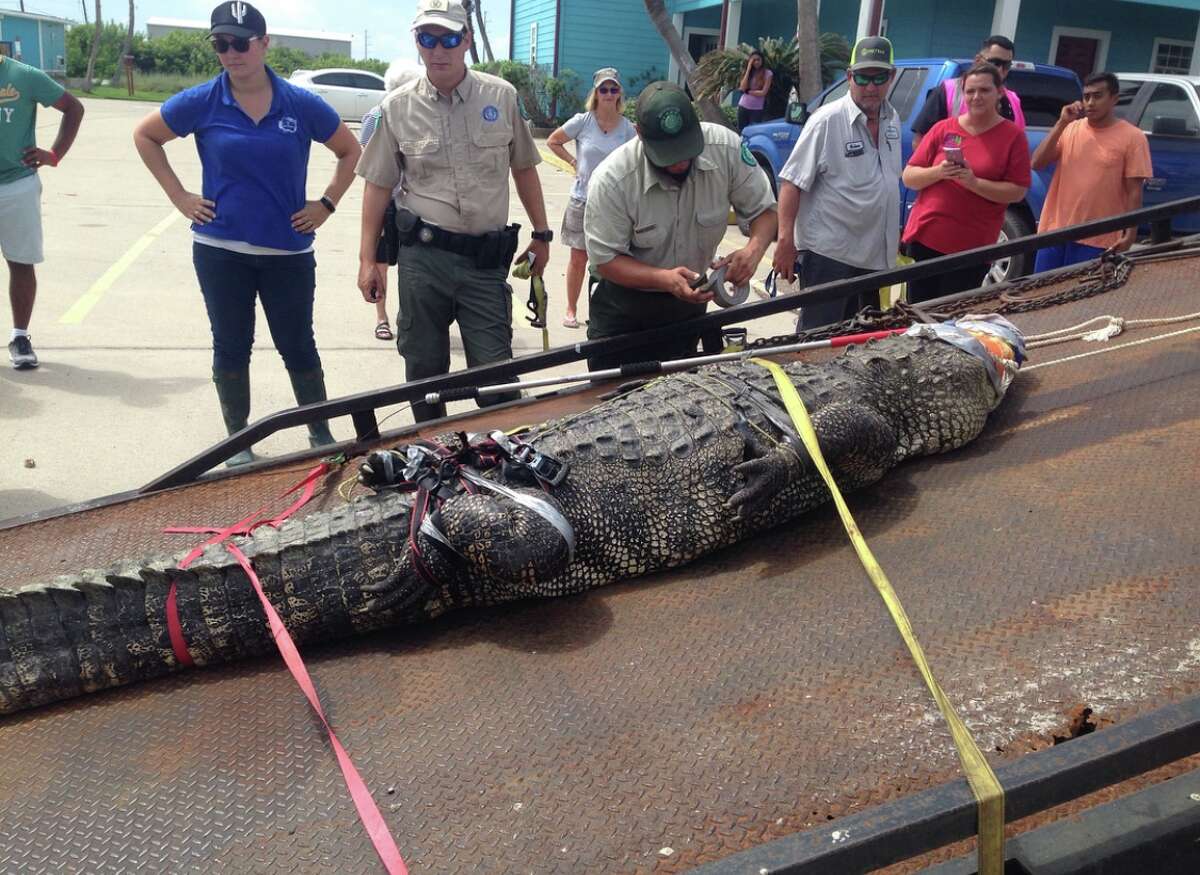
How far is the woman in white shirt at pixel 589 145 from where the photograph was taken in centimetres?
718

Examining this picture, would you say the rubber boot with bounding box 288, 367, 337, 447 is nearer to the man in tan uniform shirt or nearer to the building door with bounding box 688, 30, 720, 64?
the man in tan uniform shirt

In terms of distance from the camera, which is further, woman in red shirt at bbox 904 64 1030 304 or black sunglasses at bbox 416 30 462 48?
woman in red shirt at bbox 904 64 1030 304

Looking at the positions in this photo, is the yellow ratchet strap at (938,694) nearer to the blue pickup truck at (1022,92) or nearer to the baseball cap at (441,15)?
the baseball cap at (441,15)

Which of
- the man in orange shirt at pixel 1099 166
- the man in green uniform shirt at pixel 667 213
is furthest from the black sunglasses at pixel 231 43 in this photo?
the man in orange shirt at pixel 1099 166

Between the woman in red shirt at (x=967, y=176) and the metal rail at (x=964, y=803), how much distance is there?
11.8 feet

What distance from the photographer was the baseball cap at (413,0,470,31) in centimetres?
404

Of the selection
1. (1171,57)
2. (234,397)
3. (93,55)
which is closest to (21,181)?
(234,397)

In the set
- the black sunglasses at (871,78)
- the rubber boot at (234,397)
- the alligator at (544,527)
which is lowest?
the rubber boot at (234,397)

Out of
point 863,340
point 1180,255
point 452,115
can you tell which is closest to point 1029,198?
point 1180,255

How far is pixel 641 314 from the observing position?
4059 millimetres

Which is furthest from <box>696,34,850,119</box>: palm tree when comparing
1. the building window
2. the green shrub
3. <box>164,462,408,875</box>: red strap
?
<box>164,462,408,875</box>: red strap

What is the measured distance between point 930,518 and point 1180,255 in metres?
2.70

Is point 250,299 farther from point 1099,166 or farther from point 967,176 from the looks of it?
point 1099,166

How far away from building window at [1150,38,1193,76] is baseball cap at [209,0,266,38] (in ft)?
57.7
